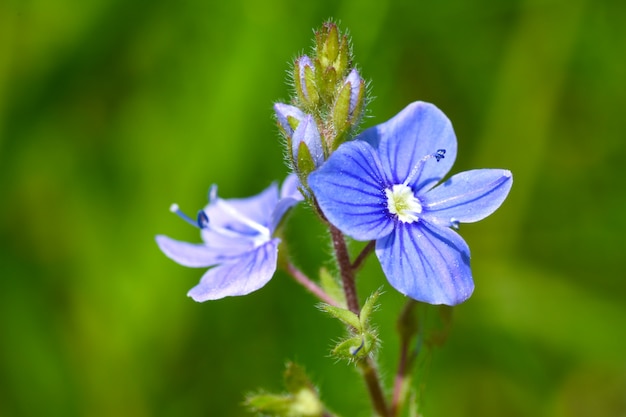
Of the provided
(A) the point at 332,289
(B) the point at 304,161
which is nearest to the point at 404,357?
(A) the point at 332,289

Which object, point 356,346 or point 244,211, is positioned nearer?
point 356,346

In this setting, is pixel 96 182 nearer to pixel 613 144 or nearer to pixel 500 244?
pixel 500 244

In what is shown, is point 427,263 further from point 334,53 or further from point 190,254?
point 190,254

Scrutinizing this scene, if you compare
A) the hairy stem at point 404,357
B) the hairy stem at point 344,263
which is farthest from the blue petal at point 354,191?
the hairy stem at point 404,357

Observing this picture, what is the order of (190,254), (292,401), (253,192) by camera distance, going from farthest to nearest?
(253,192), (190,254), (292,401)

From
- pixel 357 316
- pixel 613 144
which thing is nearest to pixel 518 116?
pixel 613 144

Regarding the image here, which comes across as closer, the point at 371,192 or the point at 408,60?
the point at 371,192
